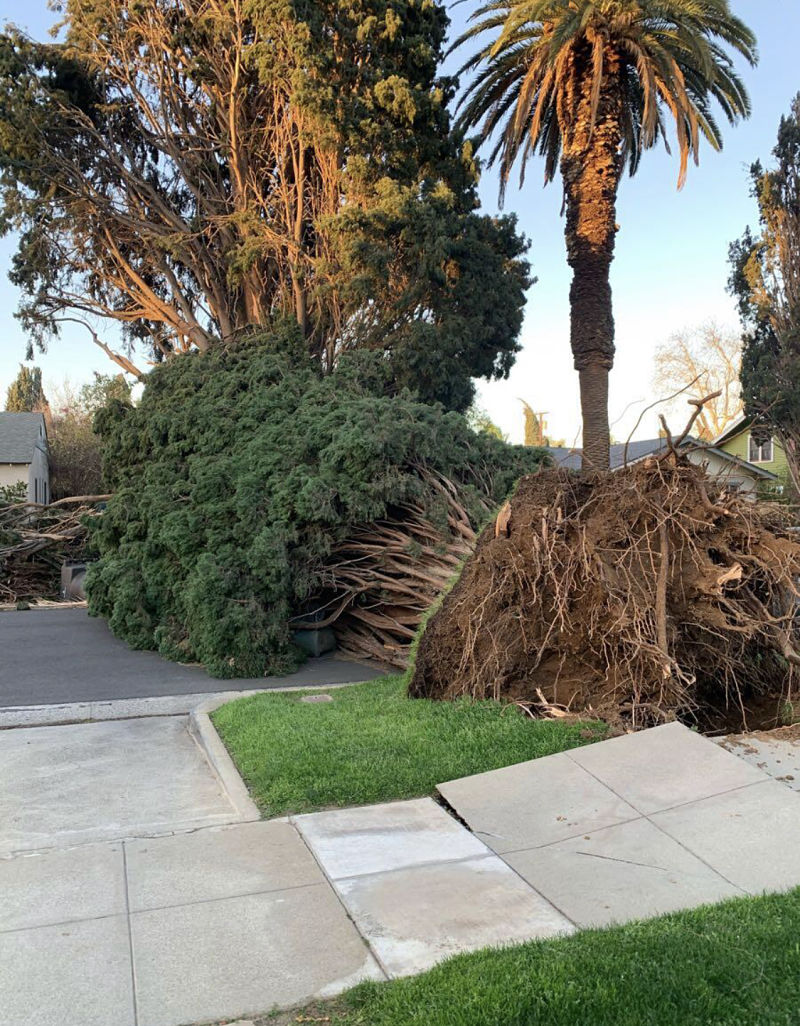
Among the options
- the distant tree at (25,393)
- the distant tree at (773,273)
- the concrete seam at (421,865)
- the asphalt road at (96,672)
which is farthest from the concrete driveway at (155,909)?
the distant tree at (25,393)

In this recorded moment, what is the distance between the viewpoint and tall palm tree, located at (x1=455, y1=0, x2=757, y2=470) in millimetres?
14789

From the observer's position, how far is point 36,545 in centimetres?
1942

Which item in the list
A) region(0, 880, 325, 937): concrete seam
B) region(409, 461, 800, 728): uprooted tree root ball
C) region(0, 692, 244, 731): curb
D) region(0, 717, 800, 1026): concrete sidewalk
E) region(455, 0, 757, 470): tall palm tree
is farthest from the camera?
region(455, 0, 757, 470): tall palm tree

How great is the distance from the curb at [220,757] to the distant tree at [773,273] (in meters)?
24.2

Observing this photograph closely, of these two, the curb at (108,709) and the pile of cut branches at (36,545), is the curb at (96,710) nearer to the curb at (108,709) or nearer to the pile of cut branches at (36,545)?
the curb at (108,709)

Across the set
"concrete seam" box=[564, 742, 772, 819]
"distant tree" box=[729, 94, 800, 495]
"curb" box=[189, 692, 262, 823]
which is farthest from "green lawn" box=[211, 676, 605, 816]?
"distant tree" box=[729, 94, 800, 495]

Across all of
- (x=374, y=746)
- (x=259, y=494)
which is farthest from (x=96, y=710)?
(x=259, y=494)

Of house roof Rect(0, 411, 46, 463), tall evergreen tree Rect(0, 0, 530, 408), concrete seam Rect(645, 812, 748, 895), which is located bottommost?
concrete seam Rect(645, 812, 748, 895)

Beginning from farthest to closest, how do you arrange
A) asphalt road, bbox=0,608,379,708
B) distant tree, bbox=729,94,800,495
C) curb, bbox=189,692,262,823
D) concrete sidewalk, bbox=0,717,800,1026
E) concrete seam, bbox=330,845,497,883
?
distant tree, bbox=729,94,800,495
asphalt road, bbox=0,608,379,708
curb, bbox=189,692,262,823
concrete seam, bbox=330,845,497,883
concrete sidewalk, bbox=0,717,800,1026

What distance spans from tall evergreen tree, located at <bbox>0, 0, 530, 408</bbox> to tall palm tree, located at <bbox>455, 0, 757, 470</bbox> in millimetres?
1927

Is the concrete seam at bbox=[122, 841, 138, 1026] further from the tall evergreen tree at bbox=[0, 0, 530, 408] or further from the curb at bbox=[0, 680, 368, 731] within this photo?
the tall evergreen tree at bbox=[0, 0, 530, 408]

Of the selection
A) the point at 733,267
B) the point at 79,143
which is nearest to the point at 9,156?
the point at 79,143

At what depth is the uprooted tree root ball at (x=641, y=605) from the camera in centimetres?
677

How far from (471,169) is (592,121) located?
3590 millimetres
